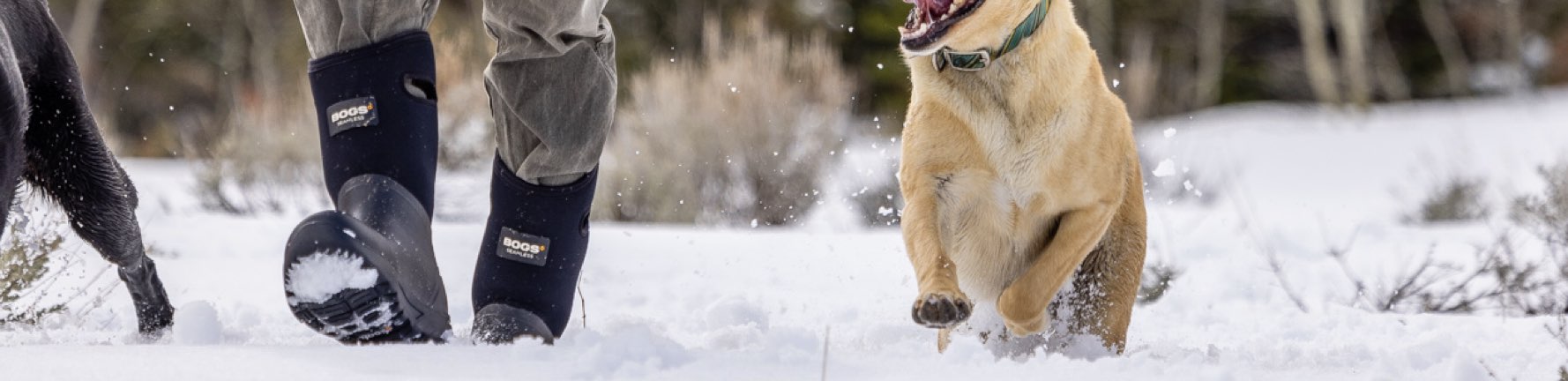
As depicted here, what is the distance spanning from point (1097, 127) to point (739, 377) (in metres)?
1.22

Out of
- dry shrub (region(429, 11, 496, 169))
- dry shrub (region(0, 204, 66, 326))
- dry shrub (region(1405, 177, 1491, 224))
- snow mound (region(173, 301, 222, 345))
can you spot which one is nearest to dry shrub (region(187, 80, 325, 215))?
dry shrub (region(429, 11, 496, 169))

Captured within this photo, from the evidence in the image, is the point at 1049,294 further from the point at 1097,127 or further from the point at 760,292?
the point at 760,292

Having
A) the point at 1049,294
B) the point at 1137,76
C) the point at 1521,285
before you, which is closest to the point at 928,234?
the point at 1049,294

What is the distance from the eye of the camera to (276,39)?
1945cm

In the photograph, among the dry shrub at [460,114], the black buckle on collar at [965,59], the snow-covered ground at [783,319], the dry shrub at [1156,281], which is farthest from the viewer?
the dry shrub at [460,114]

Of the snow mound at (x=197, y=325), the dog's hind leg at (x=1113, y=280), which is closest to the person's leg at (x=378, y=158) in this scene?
the snow mound at (x=197, y=325)

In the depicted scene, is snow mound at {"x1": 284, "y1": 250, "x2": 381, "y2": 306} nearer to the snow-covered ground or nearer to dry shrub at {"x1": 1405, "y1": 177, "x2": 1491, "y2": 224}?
the snow-covered ground

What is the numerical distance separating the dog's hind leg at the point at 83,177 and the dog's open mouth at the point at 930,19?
59.0 inches

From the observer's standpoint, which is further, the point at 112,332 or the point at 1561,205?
the point at 1561,205

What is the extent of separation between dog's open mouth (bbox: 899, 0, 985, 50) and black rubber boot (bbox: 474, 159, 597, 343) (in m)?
0.64

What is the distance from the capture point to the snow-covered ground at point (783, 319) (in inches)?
74.4

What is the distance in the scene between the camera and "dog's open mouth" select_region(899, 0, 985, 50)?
8.07ft

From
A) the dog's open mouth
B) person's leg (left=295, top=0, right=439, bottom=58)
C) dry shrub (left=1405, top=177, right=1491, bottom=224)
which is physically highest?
person's leg (left=295, top=0, right=439, bottom=58)

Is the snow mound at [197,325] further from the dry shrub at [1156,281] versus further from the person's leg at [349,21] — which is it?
the dry shrub at [1156,281]
